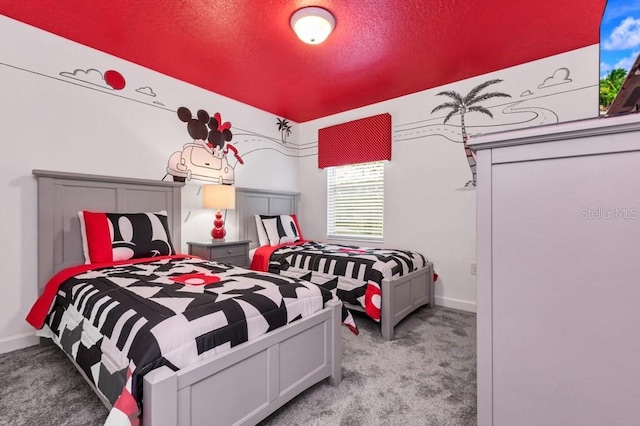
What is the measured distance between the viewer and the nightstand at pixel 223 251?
302cm

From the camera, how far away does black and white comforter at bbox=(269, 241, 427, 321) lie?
254cm

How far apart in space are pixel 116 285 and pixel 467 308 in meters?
3.17

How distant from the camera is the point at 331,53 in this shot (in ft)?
8.90

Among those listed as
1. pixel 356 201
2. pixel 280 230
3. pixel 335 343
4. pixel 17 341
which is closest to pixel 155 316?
pixel 335 343

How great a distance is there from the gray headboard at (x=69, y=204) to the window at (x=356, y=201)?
7.83ft

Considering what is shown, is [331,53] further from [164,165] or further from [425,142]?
[164,165]

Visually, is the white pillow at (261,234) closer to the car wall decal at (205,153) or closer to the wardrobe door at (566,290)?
the car wall decal at (205,153)

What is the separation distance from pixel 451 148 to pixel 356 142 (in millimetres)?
1195

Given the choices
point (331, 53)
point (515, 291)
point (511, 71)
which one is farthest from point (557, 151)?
point (511, 71)

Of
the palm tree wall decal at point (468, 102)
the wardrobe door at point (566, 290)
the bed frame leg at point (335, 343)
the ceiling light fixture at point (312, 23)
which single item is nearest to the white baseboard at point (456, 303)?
the palm tree wall decal at point (468, 102)

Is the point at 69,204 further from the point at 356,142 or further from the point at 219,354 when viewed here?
the point at 356,142

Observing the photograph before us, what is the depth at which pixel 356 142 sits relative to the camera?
396cm

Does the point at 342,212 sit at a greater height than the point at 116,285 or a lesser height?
greater

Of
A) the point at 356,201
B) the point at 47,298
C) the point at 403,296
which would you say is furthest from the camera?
the point at 356,201
